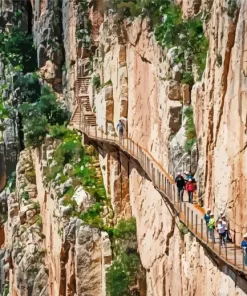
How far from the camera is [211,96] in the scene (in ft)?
76.3

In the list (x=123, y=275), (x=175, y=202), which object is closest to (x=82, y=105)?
(x=123, y=275)

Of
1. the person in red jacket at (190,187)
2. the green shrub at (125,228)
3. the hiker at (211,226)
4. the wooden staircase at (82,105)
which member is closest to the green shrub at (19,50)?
the wooden staircase at (82,105)

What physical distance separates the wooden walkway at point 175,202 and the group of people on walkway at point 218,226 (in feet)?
0.61

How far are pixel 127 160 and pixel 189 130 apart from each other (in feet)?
27.3

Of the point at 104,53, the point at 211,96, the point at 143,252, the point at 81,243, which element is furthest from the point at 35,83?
the point at 211,96

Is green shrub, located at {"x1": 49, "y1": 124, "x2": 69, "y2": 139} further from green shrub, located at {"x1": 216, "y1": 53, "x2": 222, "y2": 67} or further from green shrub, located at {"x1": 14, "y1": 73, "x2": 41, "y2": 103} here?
green shrub, located at {"x1": 216, "y1": 53, "x2": 222, "y2": 67}

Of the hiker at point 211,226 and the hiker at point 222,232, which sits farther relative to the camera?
the hiker at point 211,226

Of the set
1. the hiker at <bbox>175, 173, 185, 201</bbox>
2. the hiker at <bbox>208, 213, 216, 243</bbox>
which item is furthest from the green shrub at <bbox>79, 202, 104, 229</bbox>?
the hiker at <bbox>208, 213, 216, 243</bbox>

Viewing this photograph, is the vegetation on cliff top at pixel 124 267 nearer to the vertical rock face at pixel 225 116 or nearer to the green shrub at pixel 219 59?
the vertical rock face at pixel 225 116

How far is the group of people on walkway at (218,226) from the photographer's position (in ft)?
67.7

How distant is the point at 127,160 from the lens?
111ft

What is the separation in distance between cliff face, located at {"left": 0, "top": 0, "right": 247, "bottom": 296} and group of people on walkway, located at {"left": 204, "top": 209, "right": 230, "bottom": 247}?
1.16ft

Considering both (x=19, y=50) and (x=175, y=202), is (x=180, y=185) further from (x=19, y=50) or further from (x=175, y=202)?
(x=19, y=50)

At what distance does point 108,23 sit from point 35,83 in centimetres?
1544
